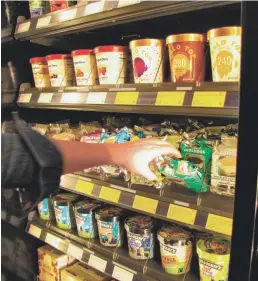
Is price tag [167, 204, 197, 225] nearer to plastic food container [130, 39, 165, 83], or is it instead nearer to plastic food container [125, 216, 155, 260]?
plastic food container [125, 216, 155, 260]

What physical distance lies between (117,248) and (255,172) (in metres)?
0.91

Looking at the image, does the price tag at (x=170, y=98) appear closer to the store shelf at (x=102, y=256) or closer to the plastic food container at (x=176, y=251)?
the plastic food container at (x=176, y=251)

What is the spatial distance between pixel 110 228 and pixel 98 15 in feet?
3.02

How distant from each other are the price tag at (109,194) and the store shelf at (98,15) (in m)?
0.70

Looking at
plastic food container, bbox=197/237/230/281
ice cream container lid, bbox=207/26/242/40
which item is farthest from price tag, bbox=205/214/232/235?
ice cream container lid, bbox=207/26/242/40

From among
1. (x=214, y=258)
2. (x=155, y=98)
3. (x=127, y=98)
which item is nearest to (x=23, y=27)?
(x=127, y=98)

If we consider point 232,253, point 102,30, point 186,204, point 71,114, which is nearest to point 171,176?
point 186,204

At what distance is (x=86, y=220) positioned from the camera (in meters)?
1.63

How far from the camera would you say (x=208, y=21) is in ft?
4.74

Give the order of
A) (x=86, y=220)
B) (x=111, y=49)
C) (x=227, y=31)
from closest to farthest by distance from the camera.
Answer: (x=227, y=31) < (x=111, y=49) < (x=86, y=220)

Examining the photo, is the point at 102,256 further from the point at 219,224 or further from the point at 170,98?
the point at 170,98

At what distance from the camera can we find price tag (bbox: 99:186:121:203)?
1417mm

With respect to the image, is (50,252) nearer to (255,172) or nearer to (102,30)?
(102,30)

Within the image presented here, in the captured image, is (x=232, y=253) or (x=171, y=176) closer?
(x=232, y=253)
